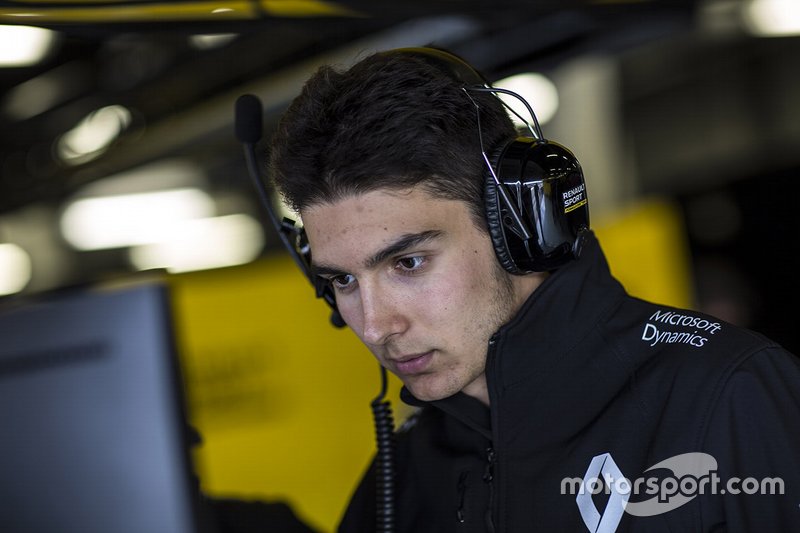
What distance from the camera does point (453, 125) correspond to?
4.01 feet

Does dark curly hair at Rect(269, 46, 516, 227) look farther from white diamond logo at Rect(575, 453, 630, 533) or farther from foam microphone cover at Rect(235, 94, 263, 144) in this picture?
white diamond logo at Rect(575, 453, 630, 533)

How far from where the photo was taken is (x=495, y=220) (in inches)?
47.6

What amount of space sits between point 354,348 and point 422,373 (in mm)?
2364

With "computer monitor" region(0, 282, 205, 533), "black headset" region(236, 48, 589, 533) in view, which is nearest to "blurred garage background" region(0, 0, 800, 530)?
"black headset" region(236, 48, 589, 533)

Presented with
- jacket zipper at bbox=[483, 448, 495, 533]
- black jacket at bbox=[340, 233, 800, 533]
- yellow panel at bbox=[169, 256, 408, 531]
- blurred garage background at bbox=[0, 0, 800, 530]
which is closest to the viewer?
black jacket at bbox=[340, 233, 800, 533]

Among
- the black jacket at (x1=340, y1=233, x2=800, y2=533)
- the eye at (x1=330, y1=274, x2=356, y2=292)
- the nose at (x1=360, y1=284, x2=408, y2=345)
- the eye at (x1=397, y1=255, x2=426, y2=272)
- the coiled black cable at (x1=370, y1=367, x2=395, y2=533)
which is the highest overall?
the eye at (x1=397, y1=255, x2=426, y2=272)

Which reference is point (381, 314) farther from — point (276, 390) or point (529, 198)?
point (276, 390)

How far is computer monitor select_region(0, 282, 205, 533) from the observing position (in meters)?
0.85

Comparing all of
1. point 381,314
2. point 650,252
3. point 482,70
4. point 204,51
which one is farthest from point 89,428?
point 204,51

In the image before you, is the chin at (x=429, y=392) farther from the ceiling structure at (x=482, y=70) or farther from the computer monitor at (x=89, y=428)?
the ceiling structure at (x=482, y=70)

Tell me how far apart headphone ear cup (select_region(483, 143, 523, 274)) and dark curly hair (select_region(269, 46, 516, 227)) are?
0.02m

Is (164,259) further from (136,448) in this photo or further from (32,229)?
(136,448)

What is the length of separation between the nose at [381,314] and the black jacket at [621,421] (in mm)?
130

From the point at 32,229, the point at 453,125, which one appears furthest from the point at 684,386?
the point at 32,229
